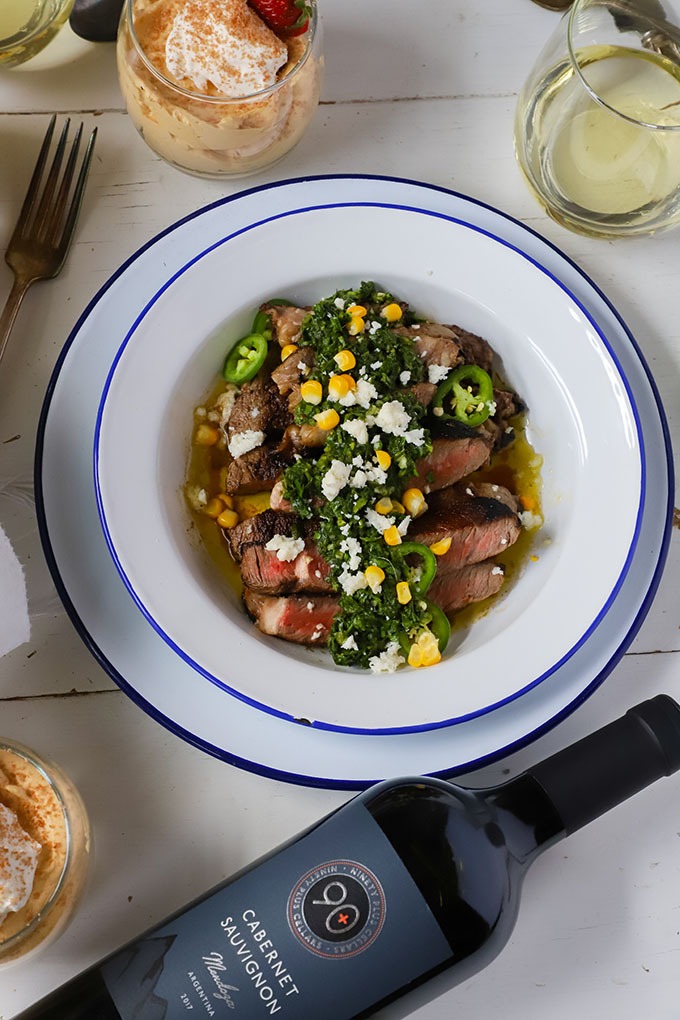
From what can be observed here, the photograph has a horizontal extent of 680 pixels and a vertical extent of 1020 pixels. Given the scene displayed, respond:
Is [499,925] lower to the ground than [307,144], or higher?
lower

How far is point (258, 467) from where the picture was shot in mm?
2234

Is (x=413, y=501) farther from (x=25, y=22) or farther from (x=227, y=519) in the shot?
(x=25, y=22)

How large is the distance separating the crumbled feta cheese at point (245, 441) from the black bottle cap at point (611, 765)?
976 millimetres

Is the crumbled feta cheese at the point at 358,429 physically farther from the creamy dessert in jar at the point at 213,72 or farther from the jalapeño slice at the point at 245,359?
the creamy dessert in jar at the point at 213,72

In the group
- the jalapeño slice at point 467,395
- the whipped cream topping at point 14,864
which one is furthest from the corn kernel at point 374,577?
the whipped cream topping at point 14,864

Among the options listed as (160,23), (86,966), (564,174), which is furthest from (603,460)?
(86,966)

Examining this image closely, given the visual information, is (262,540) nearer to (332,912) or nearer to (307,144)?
(332,912)

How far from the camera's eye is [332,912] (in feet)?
5.54

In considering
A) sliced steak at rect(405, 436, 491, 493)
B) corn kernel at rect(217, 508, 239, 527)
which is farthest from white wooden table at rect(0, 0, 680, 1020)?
sliced steak at rect(405, 436, 491, 493)

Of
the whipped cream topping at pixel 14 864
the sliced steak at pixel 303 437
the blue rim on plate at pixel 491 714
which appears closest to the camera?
the whipped cream topping at pixel 14 864

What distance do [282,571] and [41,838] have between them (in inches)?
29.6

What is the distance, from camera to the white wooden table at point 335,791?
217cm

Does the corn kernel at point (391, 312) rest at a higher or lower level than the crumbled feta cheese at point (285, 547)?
higher

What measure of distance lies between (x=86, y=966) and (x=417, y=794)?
874 millimetres
